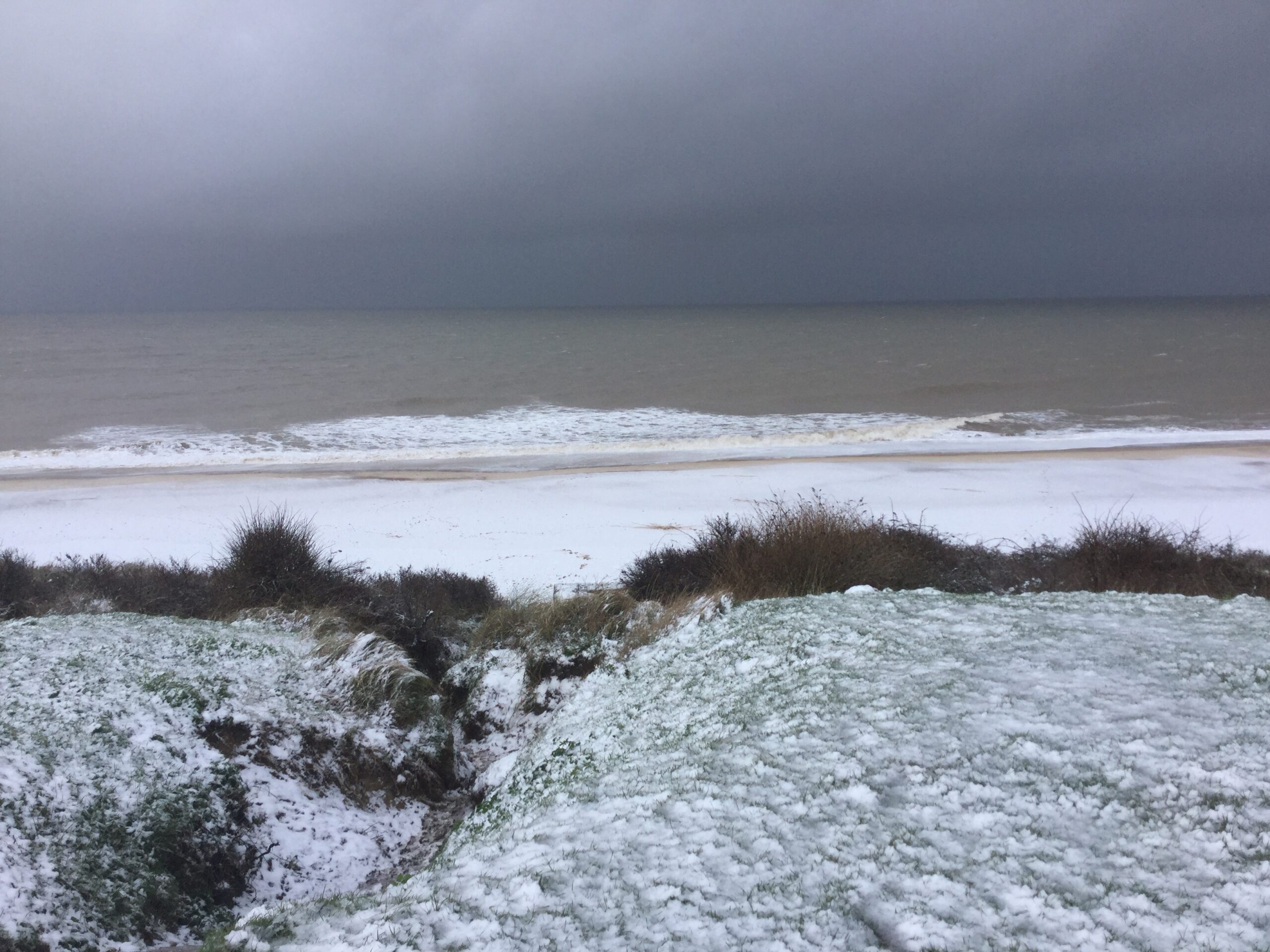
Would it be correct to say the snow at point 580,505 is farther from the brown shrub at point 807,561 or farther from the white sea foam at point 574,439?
the white sea foam at point 574,439

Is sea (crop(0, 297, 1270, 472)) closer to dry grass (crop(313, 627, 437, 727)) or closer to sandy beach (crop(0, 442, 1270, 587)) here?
sandy beach (crop(0, 442, 1270, 587))

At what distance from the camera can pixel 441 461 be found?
21.7 m

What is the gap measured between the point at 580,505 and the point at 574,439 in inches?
427

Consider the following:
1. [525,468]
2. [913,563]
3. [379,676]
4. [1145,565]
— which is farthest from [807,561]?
[525,468]

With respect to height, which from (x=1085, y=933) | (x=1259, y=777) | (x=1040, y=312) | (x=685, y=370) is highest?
(x=1040, y=312)

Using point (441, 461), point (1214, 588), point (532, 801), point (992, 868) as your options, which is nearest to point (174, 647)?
point (532, 801)

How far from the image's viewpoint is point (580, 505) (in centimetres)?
1474

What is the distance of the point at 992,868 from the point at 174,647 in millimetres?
5667

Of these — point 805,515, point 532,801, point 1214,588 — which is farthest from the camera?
point 805,515

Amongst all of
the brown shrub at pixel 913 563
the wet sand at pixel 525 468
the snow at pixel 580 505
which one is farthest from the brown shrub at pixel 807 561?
the wet sand at pixel 525 468

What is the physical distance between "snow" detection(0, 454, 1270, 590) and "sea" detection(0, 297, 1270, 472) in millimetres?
3703

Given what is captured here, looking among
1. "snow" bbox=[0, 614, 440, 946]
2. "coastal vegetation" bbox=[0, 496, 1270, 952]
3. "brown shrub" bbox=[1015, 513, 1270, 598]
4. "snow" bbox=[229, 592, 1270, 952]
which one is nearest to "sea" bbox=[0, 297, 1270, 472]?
"coastal vegetation" bbox=[0, 496, 1270, 952]

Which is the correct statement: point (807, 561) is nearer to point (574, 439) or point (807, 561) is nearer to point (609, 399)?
point (574, 439)

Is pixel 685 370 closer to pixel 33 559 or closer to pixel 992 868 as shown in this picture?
pixel 33 559
